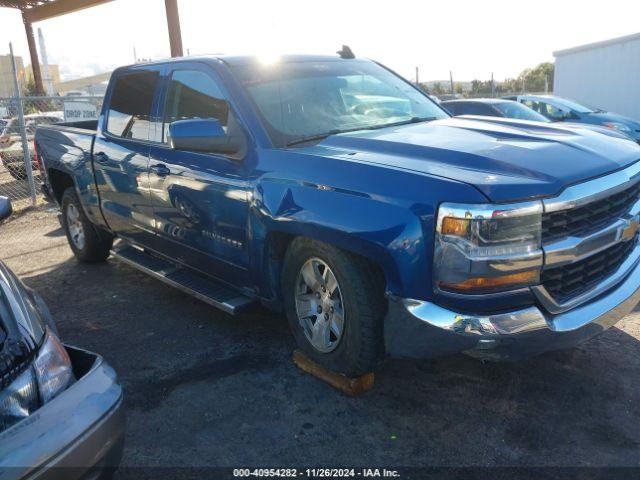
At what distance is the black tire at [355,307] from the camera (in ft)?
9.54

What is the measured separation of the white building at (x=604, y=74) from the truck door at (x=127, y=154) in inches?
758

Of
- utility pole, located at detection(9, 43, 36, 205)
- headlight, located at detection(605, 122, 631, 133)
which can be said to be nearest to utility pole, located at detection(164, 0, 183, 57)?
utility pole, located at detection(9, 43, 36, 205)

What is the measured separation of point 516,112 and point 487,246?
29.0 feet

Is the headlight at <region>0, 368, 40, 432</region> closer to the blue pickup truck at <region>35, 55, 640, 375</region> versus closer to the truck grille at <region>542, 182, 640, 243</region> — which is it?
the blue pickup truck at <region>35, 55, 640, 375</region>

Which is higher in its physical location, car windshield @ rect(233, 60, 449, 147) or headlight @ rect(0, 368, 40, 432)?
car windshield @ rect(233, 60, 449, 147)

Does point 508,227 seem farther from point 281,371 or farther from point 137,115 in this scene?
point 137,115

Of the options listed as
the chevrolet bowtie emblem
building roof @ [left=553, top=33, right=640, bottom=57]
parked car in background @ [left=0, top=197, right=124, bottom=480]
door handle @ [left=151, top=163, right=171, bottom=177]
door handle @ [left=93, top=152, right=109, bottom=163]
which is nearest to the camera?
parked car in background @ [left=0, top=197, right=124, bottom=480]

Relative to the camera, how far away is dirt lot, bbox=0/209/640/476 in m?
2.76

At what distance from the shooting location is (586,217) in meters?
2.77

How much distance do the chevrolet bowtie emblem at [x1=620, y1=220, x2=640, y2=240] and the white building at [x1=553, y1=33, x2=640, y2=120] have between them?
18.9 meters

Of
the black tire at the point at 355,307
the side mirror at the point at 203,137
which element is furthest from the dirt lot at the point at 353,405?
the side mirror at the point at 203,137

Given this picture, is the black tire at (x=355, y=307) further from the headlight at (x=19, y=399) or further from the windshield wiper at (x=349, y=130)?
the headlight at (x=19, y=399)


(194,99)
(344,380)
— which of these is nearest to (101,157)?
(194,99)

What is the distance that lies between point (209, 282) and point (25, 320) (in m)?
1.94
